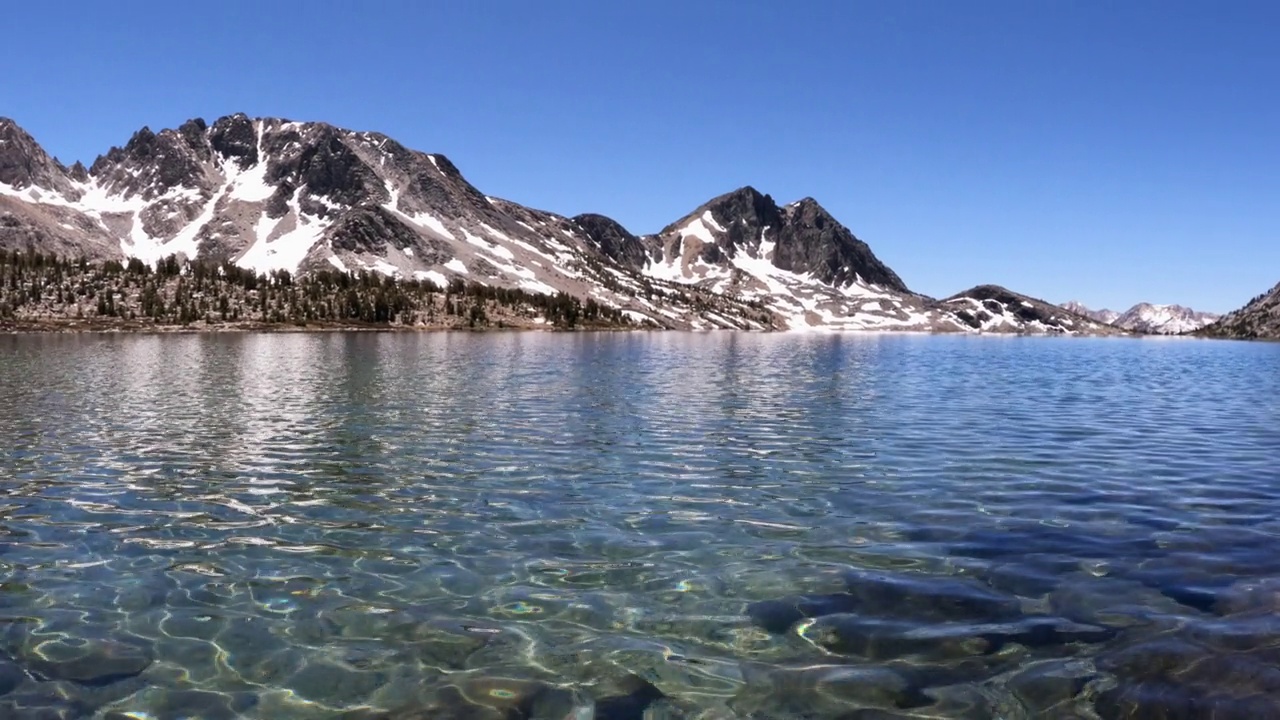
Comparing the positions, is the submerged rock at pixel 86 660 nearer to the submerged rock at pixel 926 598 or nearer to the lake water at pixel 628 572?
the lake water at pixel 628 572

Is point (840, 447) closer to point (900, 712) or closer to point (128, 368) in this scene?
point (900, 712)

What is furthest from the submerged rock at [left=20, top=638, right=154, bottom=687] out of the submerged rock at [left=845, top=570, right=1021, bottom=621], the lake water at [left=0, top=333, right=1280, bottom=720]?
the submerged rock at [left=845, top=570, right=1021, bottom=621]

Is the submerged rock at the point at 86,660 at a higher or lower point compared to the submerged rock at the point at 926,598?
lower

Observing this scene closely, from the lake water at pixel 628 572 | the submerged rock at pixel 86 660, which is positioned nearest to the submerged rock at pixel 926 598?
the lake water at pixel 628 572

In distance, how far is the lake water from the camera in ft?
36.3

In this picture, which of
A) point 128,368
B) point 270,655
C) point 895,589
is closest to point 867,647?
point 895,589

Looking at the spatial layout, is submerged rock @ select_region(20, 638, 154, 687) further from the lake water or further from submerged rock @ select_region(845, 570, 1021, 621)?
submerged rock @ select_region(845, 570, 1021, 621)

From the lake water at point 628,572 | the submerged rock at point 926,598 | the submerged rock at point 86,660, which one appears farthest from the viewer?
the submerged rock at point 926,598

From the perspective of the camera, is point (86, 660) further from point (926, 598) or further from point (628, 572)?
point (926, 598)

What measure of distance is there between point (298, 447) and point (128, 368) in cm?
Result: 5171

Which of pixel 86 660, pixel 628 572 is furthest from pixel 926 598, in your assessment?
pixel 86 660

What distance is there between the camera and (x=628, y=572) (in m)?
16.2

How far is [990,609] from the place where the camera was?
1391cm

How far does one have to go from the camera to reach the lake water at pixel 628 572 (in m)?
11.1
